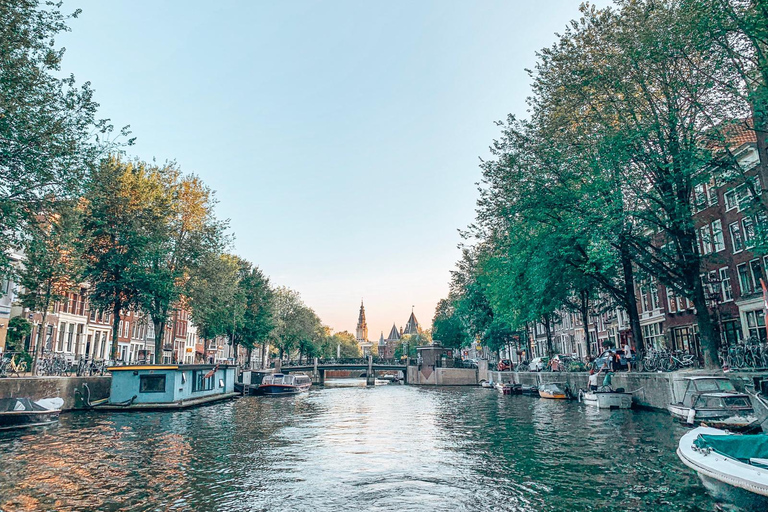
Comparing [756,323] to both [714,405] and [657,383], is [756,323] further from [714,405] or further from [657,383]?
[714,405]

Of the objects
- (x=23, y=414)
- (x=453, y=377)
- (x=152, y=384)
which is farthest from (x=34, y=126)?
(x=453, y=377)

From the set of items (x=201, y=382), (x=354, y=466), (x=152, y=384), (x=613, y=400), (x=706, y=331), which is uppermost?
(x=706, y=331)

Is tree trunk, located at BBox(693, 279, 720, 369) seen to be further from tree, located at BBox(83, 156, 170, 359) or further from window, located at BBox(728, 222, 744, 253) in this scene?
tree, located at BBox(83, 156, 170, 359)

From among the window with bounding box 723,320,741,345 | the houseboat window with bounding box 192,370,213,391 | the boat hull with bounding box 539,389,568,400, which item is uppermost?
the window with bounding box 723,320,741,345

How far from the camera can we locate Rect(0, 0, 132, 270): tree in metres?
20.1

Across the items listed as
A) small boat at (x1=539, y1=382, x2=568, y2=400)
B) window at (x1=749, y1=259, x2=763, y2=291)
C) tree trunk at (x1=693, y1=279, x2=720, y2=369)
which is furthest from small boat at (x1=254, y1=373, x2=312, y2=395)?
window at (x1=749, y1=259, x2=763, y2=291)

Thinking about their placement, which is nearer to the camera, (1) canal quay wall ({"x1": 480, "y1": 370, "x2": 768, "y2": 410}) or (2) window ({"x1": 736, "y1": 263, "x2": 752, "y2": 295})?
(1) canal quay wall ({"x1": 480, "y1": 370, "x2": 768, "y2": 410})

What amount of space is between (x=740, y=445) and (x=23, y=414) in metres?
29.0

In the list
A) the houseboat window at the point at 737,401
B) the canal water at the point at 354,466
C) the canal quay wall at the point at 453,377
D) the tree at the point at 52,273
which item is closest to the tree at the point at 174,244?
the tree at the point at 52,273

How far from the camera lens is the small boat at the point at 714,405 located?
1902cm

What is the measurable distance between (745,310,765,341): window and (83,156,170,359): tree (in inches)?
1703

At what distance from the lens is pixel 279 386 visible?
58438 mm

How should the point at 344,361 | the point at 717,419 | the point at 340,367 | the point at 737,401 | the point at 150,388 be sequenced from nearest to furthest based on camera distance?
the point at 717,419
the point at 737,401
the point at 150,388
the point at 340,367
the point at 344,361

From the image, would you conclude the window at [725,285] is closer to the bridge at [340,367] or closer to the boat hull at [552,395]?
the boat hull at [552,395]
